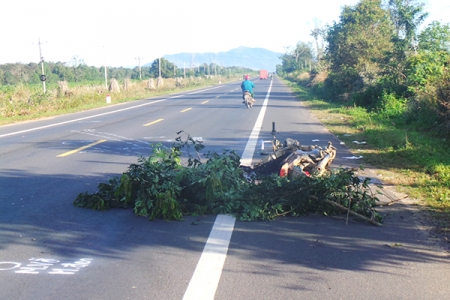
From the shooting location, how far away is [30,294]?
4527mm

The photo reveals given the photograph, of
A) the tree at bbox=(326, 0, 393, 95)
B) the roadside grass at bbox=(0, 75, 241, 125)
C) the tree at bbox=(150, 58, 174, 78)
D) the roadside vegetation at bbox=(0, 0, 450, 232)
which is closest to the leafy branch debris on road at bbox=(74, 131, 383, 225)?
the roadside vegetation at bbox=(0, 0, 450, 232)

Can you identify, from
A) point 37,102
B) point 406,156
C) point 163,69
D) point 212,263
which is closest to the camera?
point 212,263

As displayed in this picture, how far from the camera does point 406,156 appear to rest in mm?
11336

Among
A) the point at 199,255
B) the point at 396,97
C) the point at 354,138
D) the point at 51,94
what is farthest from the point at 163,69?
the point at 199,255

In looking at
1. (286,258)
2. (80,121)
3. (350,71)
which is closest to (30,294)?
(286,258)

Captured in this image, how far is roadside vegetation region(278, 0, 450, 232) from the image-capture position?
9.78m

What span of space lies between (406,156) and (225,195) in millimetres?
5766

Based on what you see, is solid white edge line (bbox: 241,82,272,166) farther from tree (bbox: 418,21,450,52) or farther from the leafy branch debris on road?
tree (bbox: 418,21,450,52)

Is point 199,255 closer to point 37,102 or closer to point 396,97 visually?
point 396,97

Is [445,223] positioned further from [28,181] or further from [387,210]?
[28,181]

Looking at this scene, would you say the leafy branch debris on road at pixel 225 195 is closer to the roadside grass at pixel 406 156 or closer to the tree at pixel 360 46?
the roadside grass at pixel 406 156

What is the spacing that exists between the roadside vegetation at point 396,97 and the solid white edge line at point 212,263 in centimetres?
279

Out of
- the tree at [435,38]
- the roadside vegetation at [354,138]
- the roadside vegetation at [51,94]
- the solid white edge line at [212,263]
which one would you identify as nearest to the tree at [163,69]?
the roadside vegetation at [51,94]

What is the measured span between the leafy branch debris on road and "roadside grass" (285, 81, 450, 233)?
1239mm
